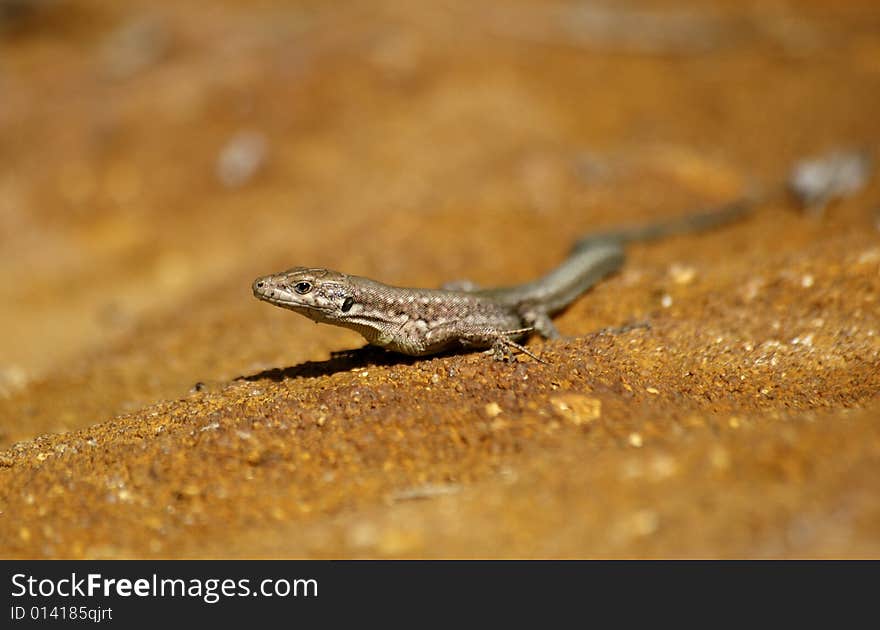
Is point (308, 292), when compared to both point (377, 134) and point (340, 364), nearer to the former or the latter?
point (340, 364)

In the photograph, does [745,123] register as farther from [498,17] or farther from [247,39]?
[247,39]

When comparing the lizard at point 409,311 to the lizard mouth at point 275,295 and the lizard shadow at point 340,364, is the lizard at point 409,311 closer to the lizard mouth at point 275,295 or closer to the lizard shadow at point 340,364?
the lizard mouth at point 275,295

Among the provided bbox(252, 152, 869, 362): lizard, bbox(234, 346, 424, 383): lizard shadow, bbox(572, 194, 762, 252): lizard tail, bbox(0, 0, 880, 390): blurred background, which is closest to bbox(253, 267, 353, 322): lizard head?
bbox(252, 152, 869, 362): lizard

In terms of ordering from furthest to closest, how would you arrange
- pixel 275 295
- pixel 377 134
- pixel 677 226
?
pixel 377 134 < pixel 677 226 < pixel 275 295

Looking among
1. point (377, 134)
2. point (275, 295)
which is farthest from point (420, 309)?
point (377, 134)

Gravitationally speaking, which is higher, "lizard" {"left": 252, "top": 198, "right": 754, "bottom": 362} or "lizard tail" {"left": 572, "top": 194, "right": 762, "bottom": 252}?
"lizard tail" {"left": 572, "top": 194, "right": 762, "bottom": 252}

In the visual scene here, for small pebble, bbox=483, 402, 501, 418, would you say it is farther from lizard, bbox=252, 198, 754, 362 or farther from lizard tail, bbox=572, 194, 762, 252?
lizard tail, bbox=572, 194, 762, 252

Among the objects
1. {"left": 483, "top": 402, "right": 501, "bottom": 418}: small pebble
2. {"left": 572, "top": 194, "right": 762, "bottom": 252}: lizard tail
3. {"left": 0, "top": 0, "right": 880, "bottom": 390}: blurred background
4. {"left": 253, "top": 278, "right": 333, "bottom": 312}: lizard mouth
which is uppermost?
{"left": 0, "top": 0, "right": 880, "bottom": 390}: blurred background
